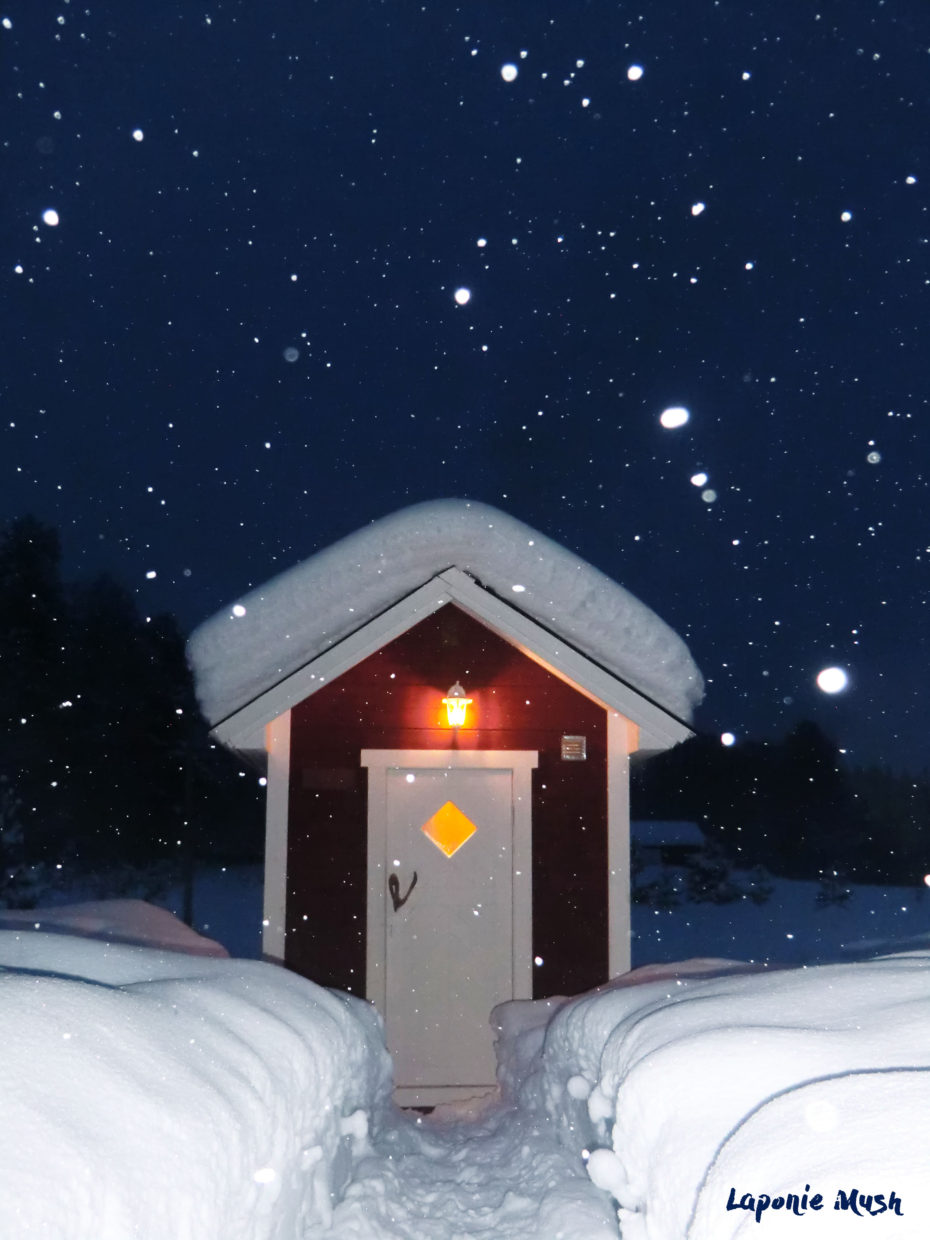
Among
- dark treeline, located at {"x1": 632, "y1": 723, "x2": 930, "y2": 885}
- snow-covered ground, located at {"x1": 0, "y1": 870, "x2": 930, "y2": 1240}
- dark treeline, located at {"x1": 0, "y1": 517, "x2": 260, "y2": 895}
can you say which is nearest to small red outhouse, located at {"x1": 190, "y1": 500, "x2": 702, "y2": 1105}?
snow-covered ground, located at {"x1": 0, "y1": 870, "x2": 930, "y2": 1240}

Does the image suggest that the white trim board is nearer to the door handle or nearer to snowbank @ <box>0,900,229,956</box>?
snowbank @ <box>0,900,229,956</box>

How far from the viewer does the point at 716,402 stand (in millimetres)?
84375

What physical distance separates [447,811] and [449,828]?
0.46 ft

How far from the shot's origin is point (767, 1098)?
100 inches

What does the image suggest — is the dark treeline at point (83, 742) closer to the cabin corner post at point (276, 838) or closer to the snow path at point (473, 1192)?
the cabin corner post at point (276, 838)

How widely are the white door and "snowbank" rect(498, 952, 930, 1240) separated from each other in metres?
3.90

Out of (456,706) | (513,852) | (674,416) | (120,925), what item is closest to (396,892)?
(513,852)

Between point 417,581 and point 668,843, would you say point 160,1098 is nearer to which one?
point 417,581

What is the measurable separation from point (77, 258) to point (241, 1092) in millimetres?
93503

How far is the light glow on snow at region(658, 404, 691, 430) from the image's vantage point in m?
85.8

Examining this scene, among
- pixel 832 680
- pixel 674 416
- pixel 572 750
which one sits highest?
pixel 674 416

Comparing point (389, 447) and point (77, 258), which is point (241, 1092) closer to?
point (77, 258)

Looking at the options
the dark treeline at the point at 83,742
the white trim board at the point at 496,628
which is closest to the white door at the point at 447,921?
the white trim board at the point at 496,628

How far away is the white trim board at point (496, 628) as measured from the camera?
817 centimetres
